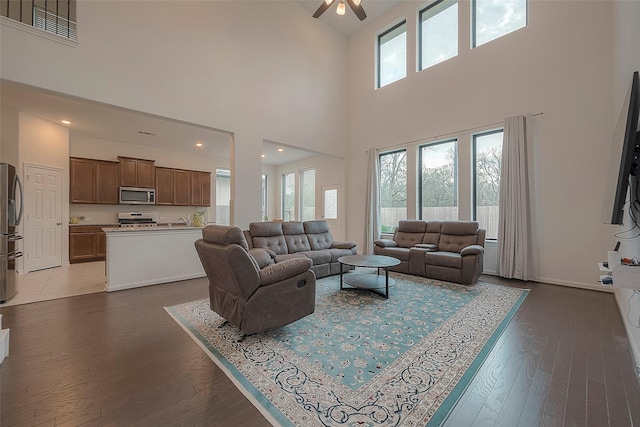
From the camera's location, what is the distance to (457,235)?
15.8 feet

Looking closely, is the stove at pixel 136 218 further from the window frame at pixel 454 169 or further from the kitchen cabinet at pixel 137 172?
the window frame at pixel 454 169

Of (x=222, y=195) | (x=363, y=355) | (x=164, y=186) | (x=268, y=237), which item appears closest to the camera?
(x=363, y=355)

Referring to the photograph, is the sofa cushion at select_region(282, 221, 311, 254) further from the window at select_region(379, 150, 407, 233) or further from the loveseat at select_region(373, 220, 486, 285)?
the window at select_region(379, 150, 407, 233)

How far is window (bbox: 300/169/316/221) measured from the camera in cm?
887

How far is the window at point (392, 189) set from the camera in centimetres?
639

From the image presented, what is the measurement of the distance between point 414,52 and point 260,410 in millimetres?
7071

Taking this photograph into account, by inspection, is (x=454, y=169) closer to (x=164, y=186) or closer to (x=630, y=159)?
(x=630, y=159)

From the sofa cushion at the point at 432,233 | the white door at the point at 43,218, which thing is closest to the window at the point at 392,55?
the sofa cushion at the point at 432,233

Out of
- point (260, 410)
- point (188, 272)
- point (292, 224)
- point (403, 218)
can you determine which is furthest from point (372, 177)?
point (260, 410)

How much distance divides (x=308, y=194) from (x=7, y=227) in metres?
6.83

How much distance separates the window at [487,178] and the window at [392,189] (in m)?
1.54

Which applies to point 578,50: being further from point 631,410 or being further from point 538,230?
point 631,410

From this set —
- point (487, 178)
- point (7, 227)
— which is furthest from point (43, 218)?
point (487, 178)

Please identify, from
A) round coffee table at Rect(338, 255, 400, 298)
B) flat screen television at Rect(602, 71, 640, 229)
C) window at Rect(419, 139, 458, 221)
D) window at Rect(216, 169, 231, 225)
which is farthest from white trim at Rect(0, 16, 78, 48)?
window at Rect(419, 139, 458, 221)
